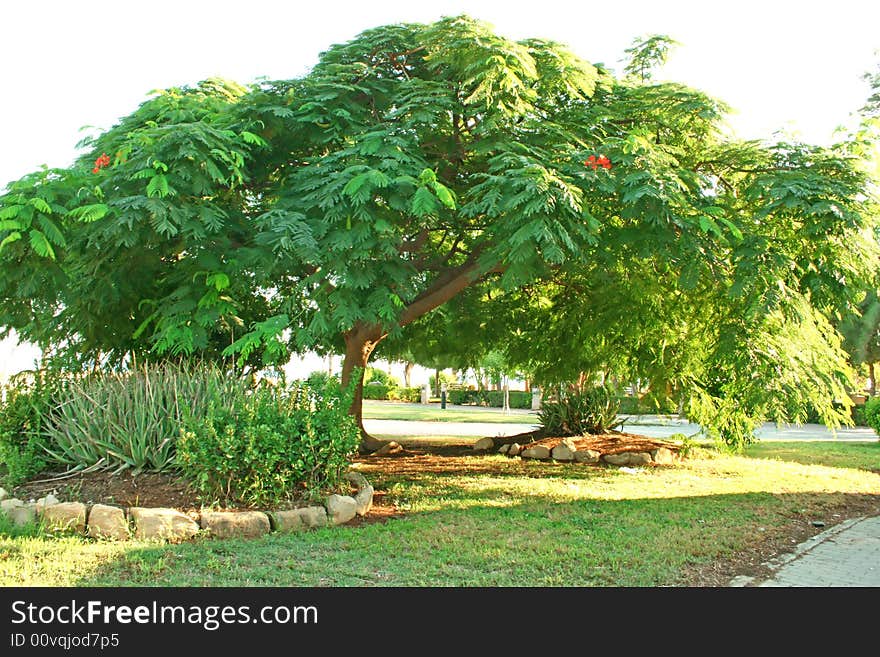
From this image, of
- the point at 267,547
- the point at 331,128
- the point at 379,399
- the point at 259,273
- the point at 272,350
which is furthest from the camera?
Answer: the point at 379,399

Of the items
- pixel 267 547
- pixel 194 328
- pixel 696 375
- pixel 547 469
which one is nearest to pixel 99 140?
pixel 194 328

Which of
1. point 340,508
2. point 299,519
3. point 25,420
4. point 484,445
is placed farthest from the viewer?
point 484,445

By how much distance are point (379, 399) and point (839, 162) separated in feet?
Answer: 134

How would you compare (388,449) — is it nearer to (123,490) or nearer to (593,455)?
(593,455)

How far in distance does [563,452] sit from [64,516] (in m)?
9.34

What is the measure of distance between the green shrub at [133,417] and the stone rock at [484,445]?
7.95 m

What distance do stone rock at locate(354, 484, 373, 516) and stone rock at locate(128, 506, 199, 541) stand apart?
1918 millimetres

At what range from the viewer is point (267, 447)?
7.51m

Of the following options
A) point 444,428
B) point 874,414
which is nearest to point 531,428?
point 444,428

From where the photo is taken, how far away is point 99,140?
9.61m

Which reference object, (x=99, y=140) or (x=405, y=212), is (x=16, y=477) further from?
(x=405, y=212)

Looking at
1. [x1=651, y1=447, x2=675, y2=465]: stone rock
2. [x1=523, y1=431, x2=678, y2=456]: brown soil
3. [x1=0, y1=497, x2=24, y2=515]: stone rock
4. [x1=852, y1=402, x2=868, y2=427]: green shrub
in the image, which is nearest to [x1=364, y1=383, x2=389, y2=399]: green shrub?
[x1=852, y1=402, x2=868, y2=427]: green shrub

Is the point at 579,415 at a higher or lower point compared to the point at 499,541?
higher

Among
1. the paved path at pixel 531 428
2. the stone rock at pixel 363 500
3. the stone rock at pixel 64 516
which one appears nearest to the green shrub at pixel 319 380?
the stone rock at pixel 363 500
